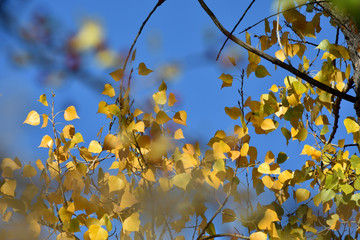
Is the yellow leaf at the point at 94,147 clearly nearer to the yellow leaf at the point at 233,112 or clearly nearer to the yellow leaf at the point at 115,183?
the yellow leaf at the point at 115,183

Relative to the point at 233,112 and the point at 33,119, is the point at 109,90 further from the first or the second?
the point at 233,112

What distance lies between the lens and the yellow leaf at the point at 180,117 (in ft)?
3.96

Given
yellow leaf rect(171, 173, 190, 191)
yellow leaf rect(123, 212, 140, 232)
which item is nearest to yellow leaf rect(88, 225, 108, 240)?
yellow leaf rect(123, 212, 140, 232)

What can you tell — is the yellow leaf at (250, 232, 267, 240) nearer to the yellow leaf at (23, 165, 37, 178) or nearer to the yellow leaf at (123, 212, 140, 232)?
the yellow leaf at (123, 212, 140, 232)

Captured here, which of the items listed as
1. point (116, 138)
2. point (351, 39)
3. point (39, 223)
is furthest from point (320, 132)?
point (39, 223)

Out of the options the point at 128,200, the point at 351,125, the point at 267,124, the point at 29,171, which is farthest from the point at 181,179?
the point at 351,125

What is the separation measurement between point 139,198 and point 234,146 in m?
0.36

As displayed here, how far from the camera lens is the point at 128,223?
3.56 ft

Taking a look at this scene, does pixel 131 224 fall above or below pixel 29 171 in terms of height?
below

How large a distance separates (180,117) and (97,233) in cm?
43

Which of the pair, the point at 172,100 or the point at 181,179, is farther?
the point at 172,100

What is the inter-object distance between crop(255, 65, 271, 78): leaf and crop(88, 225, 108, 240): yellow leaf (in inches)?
28.4

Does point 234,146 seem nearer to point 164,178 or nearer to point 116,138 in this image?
point 164,178

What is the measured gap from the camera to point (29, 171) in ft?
4.16
